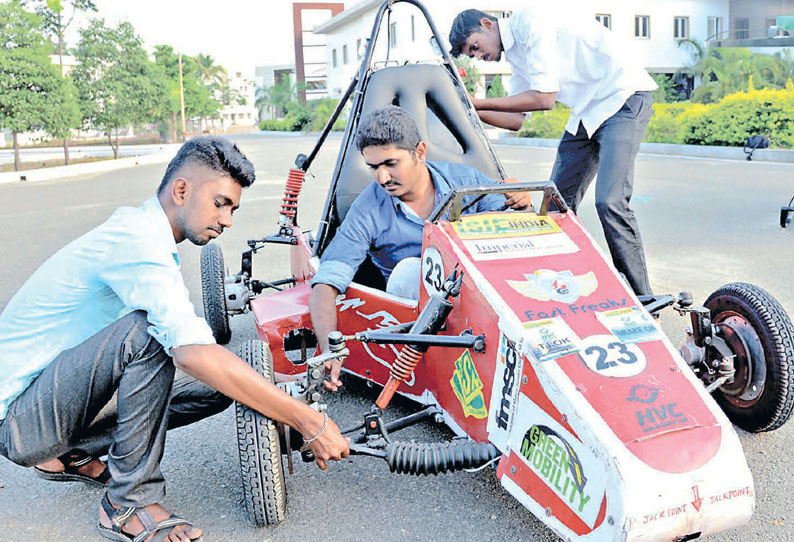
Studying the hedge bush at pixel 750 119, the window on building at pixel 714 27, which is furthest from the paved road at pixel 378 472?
the window on building at pixel 714 27

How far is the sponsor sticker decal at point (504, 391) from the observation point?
231 cm

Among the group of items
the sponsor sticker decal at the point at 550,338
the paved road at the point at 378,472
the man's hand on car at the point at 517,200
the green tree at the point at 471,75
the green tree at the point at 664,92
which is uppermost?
the green tree at the point at 471,75

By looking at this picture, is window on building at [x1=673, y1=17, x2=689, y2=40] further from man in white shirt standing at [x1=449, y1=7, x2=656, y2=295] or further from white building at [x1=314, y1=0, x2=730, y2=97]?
man in white shirt standing at [x1=449, y1=7, x2=656, y2=295]

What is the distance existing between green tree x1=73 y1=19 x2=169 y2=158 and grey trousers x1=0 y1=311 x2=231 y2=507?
24.5 m

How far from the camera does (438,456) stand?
242 centimetres

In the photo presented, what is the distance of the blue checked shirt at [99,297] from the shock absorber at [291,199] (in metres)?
2.12

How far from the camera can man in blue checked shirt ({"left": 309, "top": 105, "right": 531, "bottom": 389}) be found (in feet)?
10.4

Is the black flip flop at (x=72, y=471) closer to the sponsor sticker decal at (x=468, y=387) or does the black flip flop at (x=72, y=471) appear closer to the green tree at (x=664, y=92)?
the sponsor sticker decal at (x=468, y=387)

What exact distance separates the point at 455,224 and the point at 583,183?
183cm

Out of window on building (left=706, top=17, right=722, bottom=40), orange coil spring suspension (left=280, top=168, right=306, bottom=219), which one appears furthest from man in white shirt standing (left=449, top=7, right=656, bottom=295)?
window on building (left=706, top=17, right=722, bottom=40)

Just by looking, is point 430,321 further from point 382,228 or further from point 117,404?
point 117,404

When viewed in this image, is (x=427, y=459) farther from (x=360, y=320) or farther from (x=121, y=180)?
(x=121, y=180)

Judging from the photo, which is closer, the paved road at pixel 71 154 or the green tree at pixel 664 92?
the paved road at pixel 71 154

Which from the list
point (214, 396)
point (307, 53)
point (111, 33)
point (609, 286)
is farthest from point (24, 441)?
point (307, 53)
